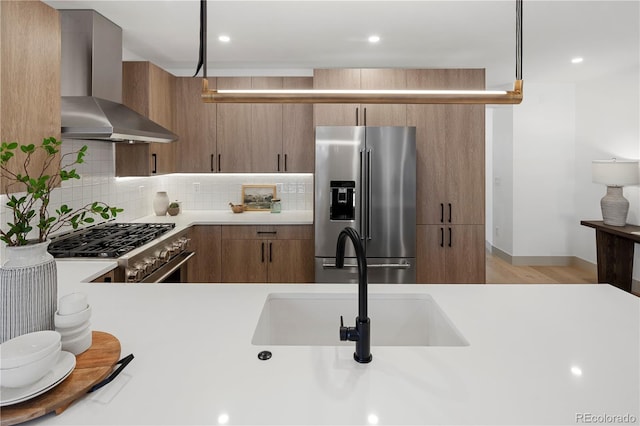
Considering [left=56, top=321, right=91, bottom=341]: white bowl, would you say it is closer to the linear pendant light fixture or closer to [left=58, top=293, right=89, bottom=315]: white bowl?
[left=58, top=293, right=89, bottom=315]: white bowl

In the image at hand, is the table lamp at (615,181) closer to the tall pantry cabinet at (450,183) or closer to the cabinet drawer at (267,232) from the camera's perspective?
the tall pantry cabinet at (450,183)

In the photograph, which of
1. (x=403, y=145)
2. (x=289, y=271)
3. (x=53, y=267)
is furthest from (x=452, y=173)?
(x=53, y=267)

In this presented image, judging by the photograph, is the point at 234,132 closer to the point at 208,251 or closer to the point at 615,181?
the point at 208,251

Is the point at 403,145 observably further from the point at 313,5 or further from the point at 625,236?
the point at 625,236

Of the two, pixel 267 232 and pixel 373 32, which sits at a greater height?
pixel 373 32

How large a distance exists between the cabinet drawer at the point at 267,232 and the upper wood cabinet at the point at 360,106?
1027 millimetres

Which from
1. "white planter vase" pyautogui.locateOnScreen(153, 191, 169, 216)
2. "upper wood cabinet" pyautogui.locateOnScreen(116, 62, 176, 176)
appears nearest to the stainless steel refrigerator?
"upper wood cabinet" pyautogui.locateOnScreen(116, 62, 176, 176)

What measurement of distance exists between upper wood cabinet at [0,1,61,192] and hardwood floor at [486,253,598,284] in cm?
463

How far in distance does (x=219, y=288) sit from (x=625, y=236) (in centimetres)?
427

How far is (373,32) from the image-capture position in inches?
126

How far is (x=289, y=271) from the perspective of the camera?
3842mm

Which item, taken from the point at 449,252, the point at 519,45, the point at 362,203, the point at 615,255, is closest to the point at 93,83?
the point at 362,203

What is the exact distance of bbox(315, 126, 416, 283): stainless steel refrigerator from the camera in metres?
3.50

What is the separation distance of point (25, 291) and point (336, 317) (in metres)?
1.07
